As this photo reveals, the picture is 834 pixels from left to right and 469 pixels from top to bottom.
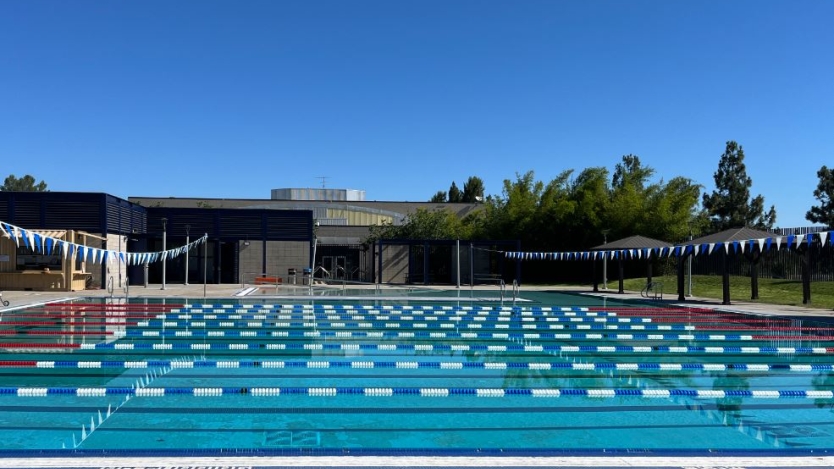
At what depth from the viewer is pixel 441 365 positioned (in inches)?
362

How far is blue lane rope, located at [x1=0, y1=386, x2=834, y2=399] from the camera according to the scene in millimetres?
7082

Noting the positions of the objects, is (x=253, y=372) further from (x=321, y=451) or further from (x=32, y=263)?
(x=32, y=263)

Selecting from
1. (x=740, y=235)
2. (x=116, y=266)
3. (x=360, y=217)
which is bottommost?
(x=116, y=266)

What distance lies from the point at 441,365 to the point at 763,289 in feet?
67.4

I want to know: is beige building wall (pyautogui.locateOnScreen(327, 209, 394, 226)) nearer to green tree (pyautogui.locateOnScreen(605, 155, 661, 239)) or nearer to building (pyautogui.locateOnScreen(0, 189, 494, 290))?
building (pyautogui.locateOnScreen(0, 189, 494, 290))

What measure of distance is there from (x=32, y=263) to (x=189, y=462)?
22.3 metres

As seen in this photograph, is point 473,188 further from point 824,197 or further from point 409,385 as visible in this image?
point 409,385

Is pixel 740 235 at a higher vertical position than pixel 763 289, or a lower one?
higher

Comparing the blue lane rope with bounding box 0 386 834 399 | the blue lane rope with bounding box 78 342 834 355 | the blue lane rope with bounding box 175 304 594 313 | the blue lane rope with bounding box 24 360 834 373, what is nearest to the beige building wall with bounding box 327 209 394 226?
the blue lane rope with bounding box 175 304 594 313

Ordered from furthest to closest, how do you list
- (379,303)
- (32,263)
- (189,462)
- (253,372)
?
(32,263) < (379,303) < (253,372) < (189,462)

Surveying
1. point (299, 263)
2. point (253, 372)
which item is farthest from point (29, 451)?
point (299, 263)

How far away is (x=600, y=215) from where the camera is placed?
3409cm

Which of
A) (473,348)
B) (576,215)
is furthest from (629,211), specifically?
(473,348)

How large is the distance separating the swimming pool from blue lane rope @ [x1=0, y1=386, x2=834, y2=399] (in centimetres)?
2
